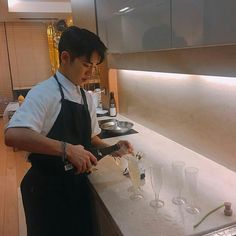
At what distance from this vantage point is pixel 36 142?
41.3 inches

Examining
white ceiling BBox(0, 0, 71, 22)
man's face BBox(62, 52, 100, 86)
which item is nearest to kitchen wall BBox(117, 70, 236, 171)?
man's face BBox(62, 52, 100, 86)

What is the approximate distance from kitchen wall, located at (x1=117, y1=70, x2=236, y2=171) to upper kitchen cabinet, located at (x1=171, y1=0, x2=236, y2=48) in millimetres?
382

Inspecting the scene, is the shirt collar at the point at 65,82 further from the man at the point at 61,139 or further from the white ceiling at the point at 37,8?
the white ceiling at the point at 37,8

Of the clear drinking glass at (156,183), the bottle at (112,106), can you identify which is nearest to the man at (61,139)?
the clear drinking glass at (156,183)

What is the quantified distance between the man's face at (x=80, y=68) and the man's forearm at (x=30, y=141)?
34 cm

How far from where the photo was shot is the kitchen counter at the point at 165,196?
35.1 inches

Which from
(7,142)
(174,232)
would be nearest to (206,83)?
(174,232)

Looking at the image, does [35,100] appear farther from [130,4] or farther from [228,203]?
[228,203]

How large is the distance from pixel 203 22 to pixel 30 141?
766 millimetres

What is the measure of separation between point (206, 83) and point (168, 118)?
47 cm

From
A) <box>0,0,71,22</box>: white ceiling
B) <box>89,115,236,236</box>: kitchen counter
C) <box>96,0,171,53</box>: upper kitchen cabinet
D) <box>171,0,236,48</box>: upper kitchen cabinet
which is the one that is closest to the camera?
<box>171,0,236,48</box>: upper kitchen cabinet

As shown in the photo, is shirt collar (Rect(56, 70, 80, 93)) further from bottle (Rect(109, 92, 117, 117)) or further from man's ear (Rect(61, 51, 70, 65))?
bottle (Rect(109, 92, 117, 117))

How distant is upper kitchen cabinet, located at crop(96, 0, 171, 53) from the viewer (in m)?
1.03

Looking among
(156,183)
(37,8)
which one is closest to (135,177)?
(156,183)
